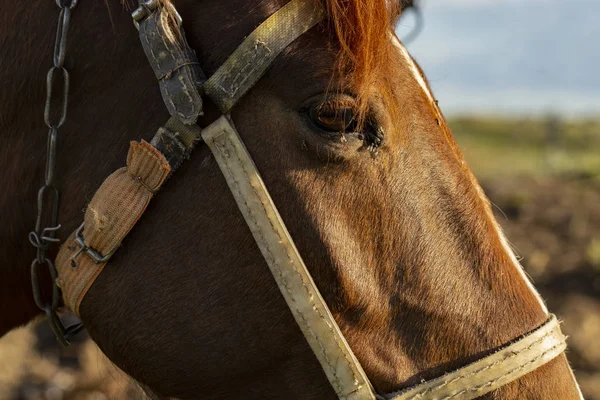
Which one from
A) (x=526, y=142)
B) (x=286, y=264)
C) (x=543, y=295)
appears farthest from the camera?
(x=526, y=142)

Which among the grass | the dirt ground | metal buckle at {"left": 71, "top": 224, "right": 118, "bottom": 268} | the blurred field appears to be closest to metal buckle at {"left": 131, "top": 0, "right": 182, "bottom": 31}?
metal buckle at {"left": 71, "top": 224, "right": 118, "bottom": 268}

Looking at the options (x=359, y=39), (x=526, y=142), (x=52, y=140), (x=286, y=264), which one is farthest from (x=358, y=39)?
(x=526, y=142)

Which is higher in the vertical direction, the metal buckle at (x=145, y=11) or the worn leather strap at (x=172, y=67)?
the metal buckle at (x=145, y=11)

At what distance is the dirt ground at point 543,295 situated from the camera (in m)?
5.42

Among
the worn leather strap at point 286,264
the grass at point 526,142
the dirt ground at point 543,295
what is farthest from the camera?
the grass at point 526,142

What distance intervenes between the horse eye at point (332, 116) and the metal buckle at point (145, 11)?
0.45m

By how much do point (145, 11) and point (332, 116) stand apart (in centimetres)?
58

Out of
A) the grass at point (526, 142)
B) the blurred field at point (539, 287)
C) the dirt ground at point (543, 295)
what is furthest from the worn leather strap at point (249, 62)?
the grass at point (526, 142)

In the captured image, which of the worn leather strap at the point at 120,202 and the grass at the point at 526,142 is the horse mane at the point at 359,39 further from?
the grass at the point at 526,142

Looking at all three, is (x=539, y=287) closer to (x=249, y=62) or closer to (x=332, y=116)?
(x=332, y=116)

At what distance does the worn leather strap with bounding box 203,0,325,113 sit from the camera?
204 centimetres

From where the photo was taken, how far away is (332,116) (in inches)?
80.7

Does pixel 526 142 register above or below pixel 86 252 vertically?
below

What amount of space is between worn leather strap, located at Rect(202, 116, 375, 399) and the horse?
0.03 meters
